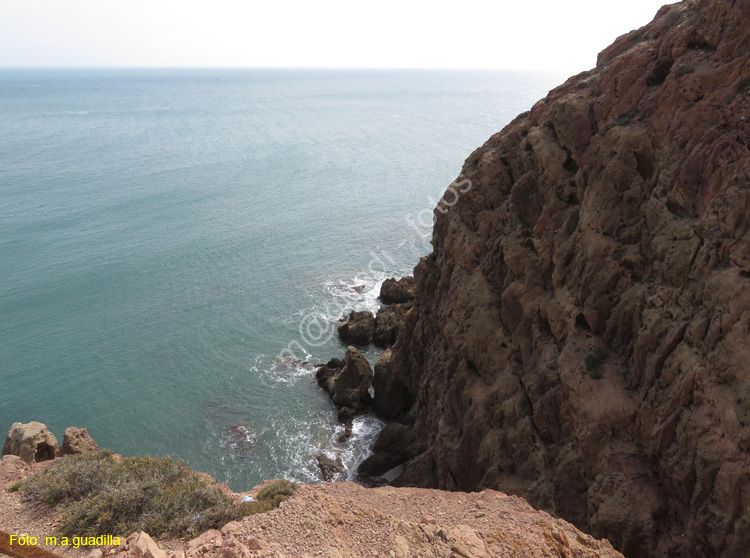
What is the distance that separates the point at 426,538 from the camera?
12.9 metres

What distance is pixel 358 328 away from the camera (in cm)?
4316

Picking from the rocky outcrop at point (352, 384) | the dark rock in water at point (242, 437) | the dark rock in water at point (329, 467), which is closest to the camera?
the dark rock in water at point (329, 467)

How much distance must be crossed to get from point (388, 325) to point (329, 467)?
1527cm

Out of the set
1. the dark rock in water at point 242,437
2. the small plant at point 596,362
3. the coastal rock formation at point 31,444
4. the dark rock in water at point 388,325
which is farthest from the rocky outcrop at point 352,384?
the small plant at point 596,362

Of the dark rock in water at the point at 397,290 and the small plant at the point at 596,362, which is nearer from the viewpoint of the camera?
the small plant at the point at 596,362

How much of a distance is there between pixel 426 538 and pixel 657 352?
9.79 m

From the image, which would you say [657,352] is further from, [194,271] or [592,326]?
[194,271]

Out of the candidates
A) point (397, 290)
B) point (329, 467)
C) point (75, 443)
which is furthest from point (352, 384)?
point (75, 443)

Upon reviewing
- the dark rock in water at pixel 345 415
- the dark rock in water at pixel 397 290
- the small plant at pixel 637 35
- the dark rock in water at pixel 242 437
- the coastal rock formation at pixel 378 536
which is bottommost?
the dark rock in water at pixel 242 437

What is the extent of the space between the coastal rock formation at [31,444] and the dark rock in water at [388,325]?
24140 mm

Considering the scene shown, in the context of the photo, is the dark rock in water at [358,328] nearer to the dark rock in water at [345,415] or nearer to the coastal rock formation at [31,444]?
the dark rock in water at [345,415]

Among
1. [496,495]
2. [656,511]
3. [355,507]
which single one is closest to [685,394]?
[656,511]

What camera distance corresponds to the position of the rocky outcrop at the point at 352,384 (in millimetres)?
35906

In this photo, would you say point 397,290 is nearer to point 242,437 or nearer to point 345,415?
point 345,415
